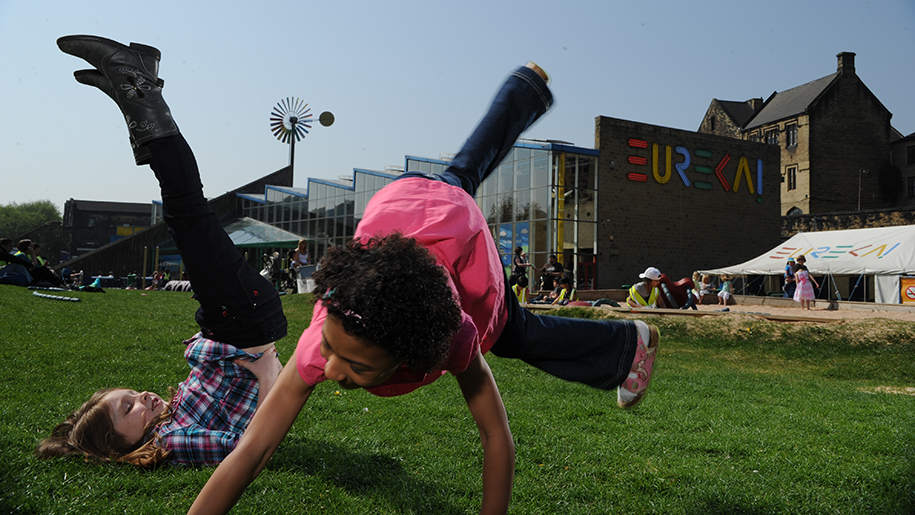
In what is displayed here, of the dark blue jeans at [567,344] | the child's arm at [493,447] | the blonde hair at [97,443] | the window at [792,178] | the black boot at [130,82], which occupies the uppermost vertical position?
the window at [792,178]

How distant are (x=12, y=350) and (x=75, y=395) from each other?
2120 mm

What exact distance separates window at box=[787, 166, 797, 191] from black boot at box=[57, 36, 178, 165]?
5141cm

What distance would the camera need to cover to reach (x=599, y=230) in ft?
92.5

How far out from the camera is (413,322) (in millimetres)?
1823

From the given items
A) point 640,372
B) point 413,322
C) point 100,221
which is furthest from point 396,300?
point 100,221

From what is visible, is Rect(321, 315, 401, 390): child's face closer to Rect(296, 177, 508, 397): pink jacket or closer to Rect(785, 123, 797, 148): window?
Rect(296, 177, 508, 397): pink jacket

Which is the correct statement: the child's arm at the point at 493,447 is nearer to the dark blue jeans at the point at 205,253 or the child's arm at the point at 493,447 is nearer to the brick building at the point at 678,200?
the dark blue jeans at the point at 205,253

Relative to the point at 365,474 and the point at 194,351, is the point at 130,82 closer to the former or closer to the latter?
the point at 194,351

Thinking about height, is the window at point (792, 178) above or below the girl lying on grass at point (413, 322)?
above

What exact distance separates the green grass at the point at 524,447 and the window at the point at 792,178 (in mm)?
44280

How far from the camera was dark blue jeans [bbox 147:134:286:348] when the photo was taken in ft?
10.1

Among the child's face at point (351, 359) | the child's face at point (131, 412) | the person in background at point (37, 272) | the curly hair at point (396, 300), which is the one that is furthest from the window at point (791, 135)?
the child's face at point (351, 359)

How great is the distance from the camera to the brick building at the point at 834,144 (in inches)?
1766

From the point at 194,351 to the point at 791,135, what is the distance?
170 ft
